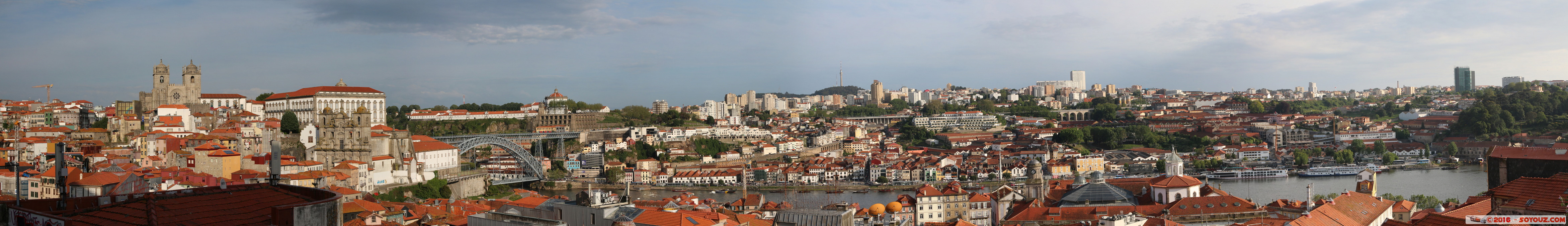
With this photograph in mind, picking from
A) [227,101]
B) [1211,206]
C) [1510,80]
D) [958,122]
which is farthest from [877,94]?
[1211,206]

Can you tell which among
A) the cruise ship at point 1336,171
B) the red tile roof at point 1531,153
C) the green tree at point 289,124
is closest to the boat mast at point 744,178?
the green tree at point 289,124

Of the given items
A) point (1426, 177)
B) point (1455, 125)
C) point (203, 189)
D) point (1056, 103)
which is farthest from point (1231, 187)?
point (1056, 103)

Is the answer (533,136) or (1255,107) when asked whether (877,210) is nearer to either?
(533,136)

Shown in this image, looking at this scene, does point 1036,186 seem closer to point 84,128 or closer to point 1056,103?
point 84,128

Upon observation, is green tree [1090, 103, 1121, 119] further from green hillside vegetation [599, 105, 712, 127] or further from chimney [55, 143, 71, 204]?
chimney [55, 143, 71, 204]

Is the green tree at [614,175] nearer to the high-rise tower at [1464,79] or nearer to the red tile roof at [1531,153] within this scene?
the red tile roof at [1531,153]

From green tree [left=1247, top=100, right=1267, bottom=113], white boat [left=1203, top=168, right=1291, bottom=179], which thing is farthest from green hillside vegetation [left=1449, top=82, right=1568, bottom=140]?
white boat [left=1203, top=168, right=1291, bottom=179]
